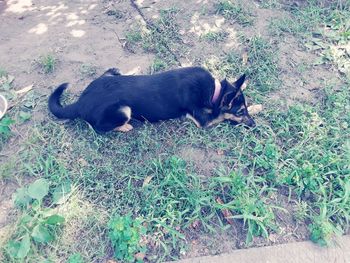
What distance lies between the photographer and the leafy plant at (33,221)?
3275 mm

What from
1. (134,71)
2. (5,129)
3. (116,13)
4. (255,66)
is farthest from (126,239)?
(116,13)

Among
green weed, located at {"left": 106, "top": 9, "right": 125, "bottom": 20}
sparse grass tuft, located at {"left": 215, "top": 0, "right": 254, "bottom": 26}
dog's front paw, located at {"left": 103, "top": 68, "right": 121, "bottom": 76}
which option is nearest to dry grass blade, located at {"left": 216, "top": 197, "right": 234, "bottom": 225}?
dog's front paw, located at {"left": 103, "top": 68, "right": 121, "bottom": 76}

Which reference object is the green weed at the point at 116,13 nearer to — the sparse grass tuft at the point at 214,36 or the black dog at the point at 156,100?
the sparse grass tuft at the point at 214,36

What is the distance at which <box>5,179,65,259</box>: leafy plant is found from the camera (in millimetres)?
3275

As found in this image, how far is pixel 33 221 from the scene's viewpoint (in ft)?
11.4

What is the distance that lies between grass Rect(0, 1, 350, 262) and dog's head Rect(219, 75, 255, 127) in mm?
132

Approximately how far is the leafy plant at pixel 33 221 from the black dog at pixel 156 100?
0.96 m

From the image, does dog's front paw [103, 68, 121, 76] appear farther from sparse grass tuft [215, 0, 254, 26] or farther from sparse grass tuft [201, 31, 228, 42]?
sparse grass tuft [215, 0, 254, 26]

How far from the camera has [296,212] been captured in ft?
12.1

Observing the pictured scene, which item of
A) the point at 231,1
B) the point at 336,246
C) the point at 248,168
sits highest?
the point at 231,1

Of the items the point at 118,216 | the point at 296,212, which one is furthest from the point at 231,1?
the point at 118,216

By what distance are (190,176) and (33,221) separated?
1672 millimetres

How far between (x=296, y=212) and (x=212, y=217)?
2.91ft

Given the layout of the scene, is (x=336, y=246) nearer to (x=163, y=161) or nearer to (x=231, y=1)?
(x=163, y=161)
